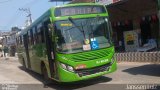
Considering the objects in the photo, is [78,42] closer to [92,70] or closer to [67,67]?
[67,67]

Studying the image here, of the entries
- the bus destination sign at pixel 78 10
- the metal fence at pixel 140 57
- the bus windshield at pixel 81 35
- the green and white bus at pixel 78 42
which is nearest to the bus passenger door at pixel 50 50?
the green and white bus at pixel 78 42

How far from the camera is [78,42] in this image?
453 inches

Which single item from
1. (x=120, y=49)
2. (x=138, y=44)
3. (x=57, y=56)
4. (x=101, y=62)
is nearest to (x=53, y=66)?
(x=57, y=56)

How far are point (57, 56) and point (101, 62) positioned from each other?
1540 mm

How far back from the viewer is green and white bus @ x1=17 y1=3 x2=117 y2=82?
11.4 metres

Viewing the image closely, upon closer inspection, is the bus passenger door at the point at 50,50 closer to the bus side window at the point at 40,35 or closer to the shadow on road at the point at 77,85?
the shadow on road at the point at 77,85

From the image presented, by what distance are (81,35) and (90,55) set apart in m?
0.75

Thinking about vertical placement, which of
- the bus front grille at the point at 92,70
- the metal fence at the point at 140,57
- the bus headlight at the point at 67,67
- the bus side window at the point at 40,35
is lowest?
the metal fence at the point at 140,57

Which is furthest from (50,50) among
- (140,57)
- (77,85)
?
(140,57)

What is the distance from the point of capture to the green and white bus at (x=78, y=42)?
1136cm

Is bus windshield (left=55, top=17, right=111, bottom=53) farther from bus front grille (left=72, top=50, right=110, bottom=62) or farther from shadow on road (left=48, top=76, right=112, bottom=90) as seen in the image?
shadow on road (left=48, top=76, right=112, bottom=90)

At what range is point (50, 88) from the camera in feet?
42.6

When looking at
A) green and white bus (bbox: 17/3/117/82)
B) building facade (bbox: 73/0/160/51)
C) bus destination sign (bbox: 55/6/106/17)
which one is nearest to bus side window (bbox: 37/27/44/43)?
green and white bus (bbox: 17/3/117/82)

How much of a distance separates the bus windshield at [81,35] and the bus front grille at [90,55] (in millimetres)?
158
